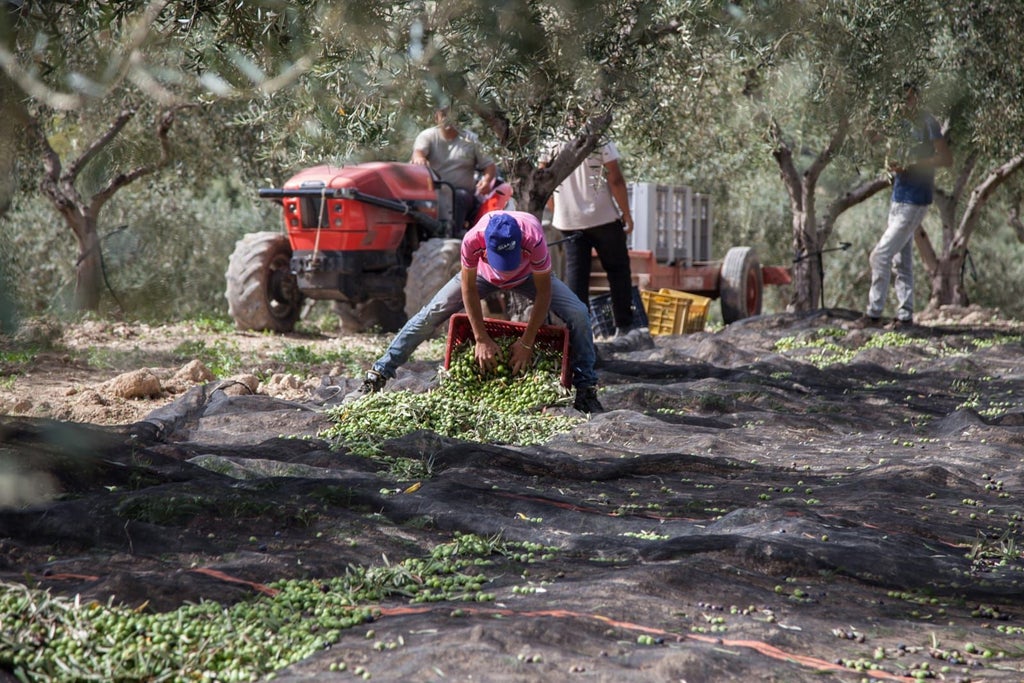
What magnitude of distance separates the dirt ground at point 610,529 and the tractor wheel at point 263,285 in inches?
161

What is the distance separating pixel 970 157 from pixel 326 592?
49.5 ft

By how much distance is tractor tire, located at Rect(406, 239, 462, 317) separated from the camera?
10.2 meters

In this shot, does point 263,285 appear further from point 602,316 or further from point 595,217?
point 595,217

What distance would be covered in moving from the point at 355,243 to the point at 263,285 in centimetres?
121

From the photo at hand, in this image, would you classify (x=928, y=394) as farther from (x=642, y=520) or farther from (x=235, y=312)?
(x=235, y=312)

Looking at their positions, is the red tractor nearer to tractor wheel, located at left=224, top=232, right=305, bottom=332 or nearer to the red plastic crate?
tractor wheel, located at left=224, top=232, right=305, bottom=332

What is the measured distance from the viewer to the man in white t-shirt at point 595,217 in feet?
28.8

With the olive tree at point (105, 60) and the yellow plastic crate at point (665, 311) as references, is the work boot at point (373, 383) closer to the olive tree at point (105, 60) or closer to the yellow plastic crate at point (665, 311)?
the olive tree at point (105, 60)

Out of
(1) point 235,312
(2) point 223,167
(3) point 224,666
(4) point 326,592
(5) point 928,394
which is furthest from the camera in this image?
(2) point 223,167

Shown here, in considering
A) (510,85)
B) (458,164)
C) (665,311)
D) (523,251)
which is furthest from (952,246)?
(523,251)

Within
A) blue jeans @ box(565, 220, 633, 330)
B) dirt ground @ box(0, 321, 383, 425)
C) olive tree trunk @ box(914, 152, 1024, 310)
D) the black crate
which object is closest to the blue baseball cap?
dirt ground @ box(0, 321, 383, 425)

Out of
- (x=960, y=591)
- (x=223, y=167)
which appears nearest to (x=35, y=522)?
(x=960, y=591)

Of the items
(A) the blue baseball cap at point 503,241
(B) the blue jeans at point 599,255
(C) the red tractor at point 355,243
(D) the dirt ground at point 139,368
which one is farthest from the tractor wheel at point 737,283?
(A) the blue baseball cap at point 503,241

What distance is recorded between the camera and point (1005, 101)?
11.8 metres
